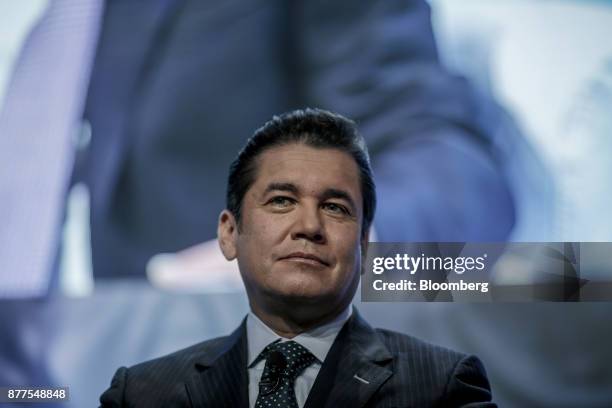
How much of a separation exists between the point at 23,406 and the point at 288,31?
1.62 metres

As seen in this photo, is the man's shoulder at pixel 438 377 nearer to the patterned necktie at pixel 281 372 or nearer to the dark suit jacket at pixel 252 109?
the patterned necktie at pixel 281 372

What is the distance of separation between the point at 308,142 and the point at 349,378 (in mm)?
570

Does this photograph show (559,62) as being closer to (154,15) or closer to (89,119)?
(154,15)

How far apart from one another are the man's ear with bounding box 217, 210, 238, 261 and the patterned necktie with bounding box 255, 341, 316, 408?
0.27 meters

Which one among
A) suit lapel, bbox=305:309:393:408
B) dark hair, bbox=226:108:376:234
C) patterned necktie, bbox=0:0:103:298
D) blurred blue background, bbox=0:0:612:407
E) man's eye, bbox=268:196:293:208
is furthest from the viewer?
patterned necktie, bbox=0:0:103:298

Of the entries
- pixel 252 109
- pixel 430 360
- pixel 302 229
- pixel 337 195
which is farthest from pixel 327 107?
pixel 430 360

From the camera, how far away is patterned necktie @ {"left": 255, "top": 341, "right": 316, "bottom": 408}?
5.80ft

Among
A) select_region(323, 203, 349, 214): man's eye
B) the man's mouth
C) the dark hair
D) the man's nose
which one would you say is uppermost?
the dark hair

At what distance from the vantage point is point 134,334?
9.14ft

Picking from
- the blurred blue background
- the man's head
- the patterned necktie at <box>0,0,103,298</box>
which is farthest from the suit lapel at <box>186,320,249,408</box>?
the patterned necktie at <box>0,0,103,298</box>

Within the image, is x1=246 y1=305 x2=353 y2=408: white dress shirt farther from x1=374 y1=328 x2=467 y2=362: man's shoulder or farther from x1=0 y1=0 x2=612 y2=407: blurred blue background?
x1=0 y1=0 x2=612 y2=407: blurred blue background


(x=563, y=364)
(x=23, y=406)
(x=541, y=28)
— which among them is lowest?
(x=23, y=406)

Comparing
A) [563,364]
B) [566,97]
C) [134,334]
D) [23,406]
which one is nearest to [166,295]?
[134,334]

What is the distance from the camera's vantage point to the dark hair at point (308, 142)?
1.97 metres
